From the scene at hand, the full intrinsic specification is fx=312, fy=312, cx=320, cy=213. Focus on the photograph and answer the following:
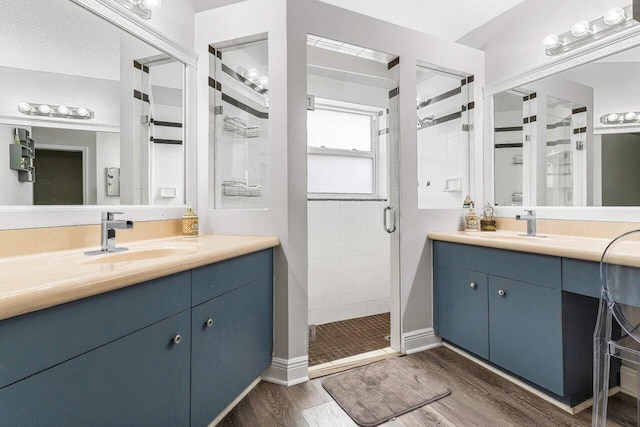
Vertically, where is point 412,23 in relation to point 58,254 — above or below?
above

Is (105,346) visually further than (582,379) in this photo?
No

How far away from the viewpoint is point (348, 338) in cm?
255

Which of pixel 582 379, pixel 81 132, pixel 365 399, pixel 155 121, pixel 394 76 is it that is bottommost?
pixel 365 399

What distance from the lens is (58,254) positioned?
1275 millimetres

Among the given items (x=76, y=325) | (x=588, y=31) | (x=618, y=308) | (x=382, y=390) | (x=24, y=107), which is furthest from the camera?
(x=588, y=31)

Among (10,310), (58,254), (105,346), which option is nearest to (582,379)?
(105,346)

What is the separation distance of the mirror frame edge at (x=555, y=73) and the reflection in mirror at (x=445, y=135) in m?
0.14

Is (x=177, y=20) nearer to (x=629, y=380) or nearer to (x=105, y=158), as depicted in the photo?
(x=105, y=158)

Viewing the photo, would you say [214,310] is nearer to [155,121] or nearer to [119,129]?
[119,129]

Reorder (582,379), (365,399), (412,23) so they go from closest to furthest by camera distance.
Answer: (582,379) → (365,399) → (412,23)

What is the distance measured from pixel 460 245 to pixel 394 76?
1.30 metres

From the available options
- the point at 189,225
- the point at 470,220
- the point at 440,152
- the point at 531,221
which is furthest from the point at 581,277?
the point at 189,225

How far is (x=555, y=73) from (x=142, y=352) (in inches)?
110

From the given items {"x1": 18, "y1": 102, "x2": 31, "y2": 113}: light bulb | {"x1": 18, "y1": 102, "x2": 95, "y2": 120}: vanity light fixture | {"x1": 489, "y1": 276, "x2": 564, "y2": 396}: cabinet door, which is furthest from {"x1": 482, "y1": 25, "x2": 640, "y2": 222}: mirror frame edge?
{"x1": 18, "y1": 102, "x2": 31, "y2": 113}: light bulb
